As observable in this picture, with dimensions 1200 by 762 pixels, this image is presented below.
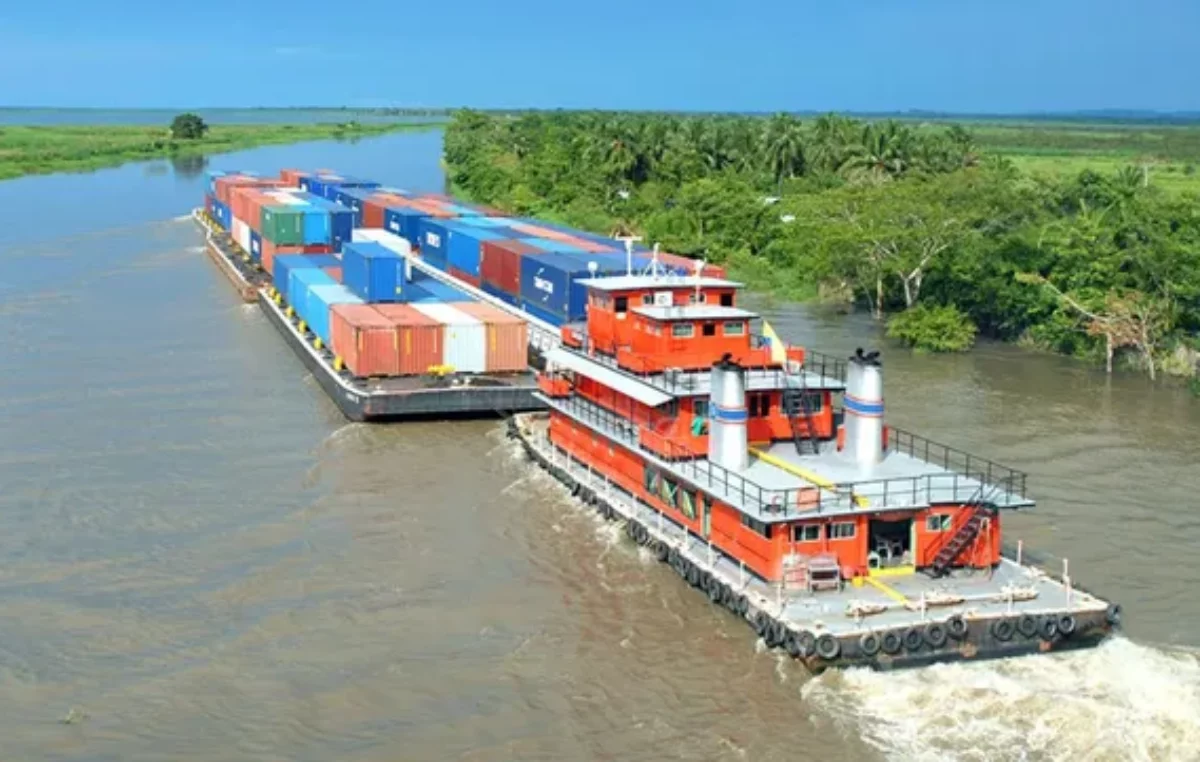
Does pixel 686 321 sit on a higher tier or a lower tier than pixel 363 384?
higher

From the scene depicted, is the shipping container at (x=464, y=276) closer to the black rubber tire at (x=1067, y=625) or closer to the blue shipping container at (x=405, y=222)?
the blue shipping container at (x=405, y=222)

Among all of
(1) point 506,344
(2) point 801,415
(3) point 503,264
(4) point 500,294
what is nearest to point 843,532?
(2) point 801,415

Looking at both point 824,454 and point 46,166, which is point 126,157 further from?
point 824,454

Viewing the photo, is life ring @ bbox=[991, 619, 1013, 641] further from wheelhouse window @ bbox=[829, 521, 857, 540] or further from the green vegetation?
the green vegetation

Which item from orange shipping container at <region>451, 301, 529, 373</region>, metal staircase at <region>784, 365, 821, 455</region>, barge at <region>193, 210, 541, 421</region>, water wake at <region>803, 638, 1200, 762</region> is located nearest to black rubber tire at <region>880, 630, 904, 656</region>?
water wake at <region>803, 638, 1200, 762</region>

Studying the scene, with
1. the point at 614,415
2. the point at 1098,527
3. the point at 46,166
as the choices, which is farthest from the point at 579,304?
the point at 46,166

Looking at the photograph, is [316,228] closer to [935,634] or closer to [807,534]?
[807,534]

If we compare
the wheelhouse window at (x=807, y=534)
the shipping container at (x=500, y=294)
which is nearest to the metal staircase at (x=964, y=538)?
the wheelhouse window at (x=807, y=534)
